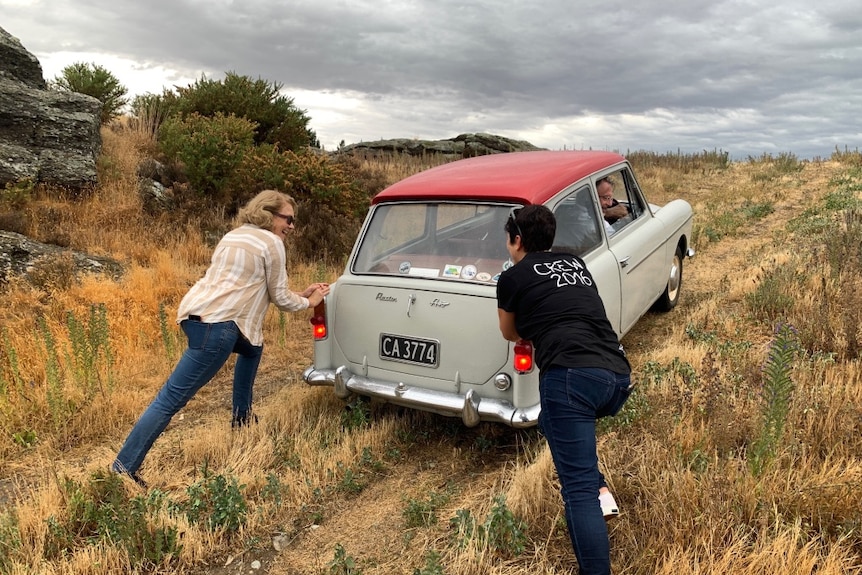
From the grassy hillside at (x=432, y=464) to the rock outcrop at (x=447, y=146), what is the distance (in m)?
16.1

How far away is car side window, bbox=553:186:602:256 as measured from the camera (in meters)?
4.32

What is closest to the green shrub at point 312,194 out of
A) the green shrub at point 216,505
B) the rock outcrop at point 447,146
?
the green shrub at point 216,505

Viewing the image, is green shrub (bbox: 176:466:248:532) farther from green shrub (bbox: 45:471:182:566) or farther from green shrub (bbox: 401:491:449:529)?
green shrub (bbox: 401:491:449:529)

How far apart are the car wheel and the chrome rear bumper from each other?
344 cm

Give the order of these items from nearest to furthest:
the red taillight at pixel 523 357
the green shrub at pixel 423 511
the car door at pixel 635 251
Answer: 1. the green shrub at pixel 423 511
2. the red taillight at pixel 523 357
3. the car door at pixel 635 251

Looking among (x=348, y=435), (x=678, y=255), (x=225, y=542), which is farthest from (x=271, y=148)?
(x=225, y=542)

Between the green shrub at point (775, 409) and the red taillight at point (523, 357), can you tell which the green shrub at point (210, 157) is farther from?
the green shrub at point (775, 409)

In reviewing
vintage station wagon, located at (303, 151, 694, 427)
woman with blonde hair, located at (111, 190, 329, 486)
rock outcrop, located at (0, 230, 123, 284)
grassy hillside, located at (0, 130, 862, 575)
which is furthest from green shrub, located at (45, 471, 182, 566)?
rock outcrop, located at (0, 230, 123, 284)

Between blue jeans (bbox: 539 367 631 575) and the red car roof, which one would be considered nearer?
blue jeans (bbox: 539 367 631 575)

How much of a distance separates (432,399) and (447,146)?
1973 centimetres

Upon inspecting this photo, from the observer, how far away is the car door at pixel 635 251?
481cm

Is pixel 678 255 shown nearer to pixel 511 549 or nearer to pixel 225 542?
pixel 511 549

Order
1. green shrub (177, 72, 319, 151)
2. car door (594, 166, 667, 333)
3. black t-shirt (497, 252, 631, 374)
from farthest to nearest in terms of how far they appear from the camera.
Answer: green shrub (177, 72, 319, 151) < car door (594, 166, 667, 333) < black t-shirt (497, 252, 631, 374)

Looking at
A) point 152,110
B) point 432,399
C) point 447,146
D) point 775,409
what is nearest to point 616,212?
point 432,399
